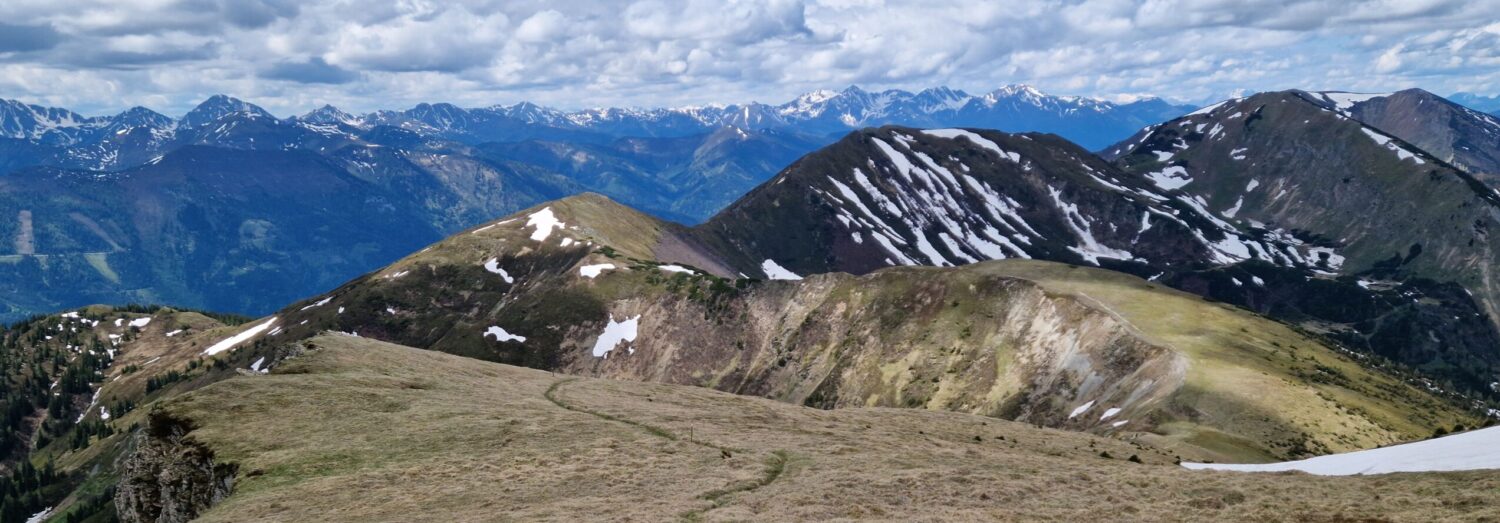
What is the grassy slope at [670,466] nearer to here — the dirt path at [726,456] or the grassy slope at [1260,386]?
the dirt path at [726,456]

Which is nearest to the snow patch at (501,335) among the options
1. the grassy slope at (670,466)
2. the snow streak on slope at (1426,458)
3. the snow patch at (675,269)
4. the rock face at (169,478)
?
the snow patch at (675,269)

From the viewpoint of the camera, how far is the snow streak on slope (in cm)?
3856

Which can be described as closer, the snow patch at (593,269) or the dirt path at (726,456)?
the dirt path at (726,456)

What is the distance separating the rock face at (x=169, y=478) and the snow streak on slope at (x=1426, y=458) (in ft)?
167

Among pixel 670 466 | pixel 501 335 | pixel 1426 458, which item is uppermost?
pixel 1426 458

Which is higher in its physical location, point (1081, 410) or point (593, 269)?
point (593, 269)

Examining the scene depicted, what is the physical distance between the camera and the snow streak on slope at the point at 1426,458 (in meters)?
38.6

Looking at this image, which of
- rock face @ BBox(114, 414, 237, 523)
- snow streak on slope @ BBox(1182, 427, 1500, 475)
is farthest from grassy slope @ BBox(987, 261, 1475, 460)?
rock face @ BBox(114, 414, 237, 523)

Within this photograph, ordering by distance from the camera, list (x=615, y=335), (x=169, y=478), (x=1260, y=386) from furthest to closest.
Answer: (x=615, y=335), (x=1260, y=386), (x=169, y=478)

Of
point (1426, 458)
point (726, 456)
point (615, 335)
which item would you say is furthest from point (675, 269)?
point (1426, 458)

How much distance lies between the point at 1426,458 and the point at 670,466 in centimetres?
3641

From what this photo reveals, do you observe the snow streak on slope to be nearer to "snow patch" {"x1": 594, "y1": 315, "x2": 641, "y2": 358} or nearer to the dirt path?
the dirt path

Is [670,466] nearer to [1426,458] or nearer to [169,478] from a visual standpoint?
[169,478]

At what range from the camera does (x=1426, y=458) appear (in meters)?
43.1
